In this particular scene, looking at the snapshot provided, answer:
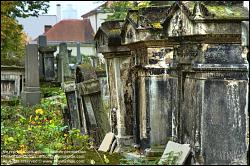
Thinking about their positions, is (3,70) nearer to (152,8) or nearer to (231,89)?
(152,8)

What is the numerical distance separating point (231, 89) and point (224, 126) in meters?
0.32

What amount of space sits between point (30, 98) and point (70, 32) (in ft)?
155

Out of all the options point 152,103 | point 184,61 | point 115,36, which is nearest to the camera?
point 184,61

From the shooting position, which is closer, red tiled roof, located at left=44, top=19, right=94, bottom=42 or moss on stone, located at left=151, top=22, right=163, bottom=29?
moss on stone, located at left=151, top=22, right=163, bottom=29

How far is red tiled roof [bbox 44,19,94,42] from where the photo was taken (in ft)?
203

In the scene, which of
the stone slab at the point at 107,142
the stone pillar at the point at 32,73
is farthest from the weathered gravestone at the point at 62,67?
the stone slab at the point at 107,142

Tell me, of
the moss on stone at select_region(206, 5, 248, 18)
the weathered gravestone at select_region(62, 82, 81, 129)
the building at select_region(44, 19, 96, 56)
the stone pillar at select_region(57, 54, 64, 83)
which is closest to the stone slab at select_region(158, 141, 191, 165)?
the moss on stone at select_region(206, 5, 248, 18)

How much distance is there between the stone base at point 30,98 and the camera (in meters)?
16.4

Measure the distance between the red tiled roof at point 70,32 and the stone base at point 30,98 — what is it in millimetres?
44946

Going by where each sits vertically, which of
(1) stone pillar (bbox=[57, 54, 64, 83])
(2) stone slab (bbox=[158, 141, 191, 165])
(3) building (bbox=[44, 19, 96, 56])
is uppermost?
(3) building (bbox=[44, 19, 96, 56])

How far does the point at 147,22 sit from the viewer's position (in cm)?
570

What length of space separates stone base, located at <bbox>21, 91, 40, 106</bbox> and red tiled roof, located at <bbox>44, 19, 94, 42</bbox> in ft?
147

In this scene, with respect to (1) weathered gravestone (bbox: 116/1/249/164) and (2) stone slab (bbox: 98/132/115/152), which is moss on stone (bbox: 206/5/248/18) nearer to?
(1) weathered gravestone (bbox: 116/1/249/164)

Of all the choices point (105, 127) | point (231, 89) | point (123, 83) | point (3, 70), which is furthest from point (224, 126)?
point (3, 70)
